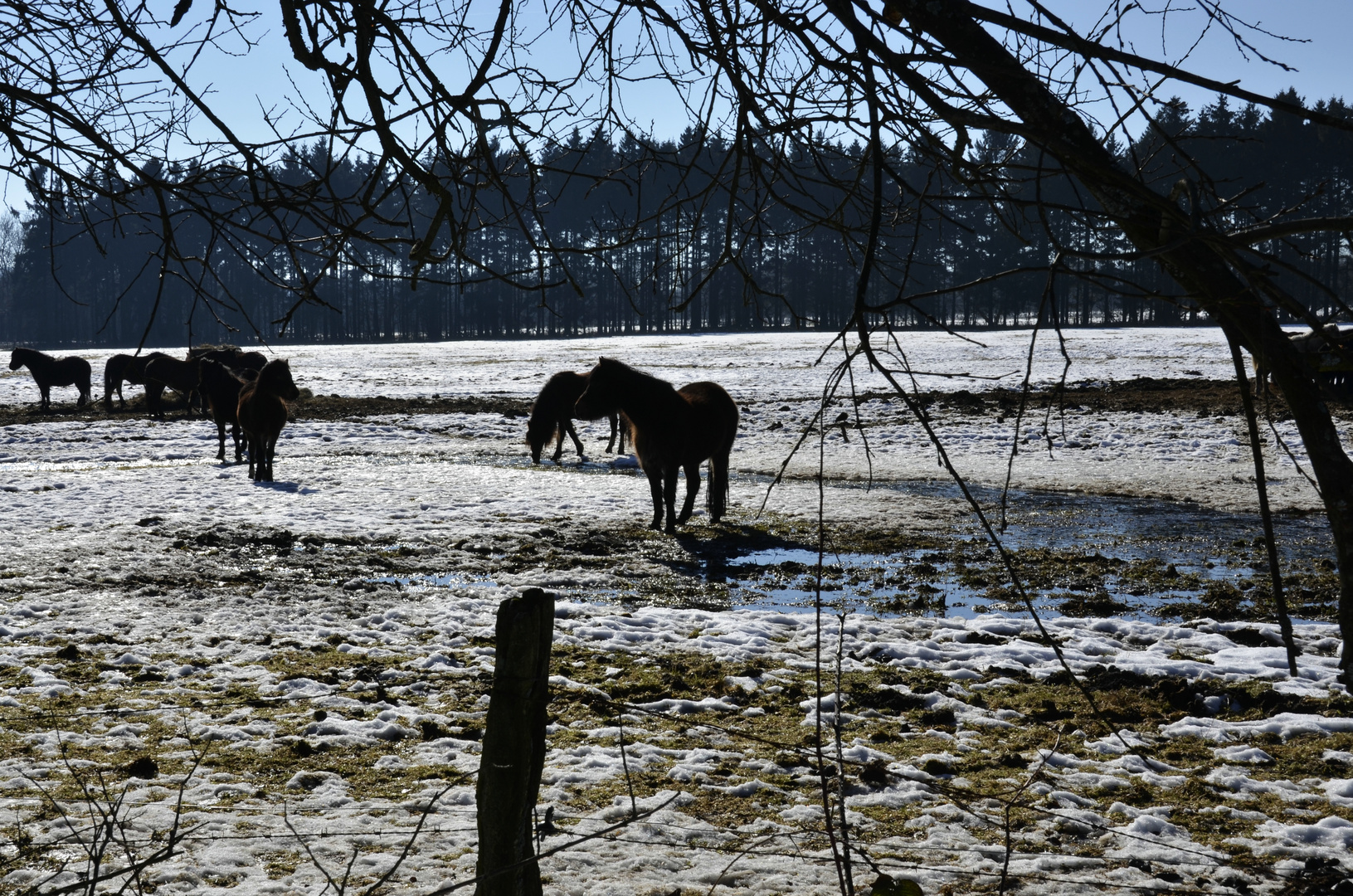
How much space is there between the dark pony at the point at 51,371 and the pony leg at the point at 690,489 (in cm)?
2361

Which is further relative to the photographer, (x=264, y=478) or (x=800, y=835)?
(x=264, y=478)

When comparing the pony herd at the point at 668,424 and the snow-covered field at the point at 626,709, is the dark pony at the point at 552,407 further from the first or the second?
the pony herd at the point at 668,424

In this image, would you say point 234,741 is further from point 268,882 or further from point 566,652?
point 566,652

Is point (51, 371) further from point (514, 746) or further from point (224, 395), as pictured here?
point (514, 746)

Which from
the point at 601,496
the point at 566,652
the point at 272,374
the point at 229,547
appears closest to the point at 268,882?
the point at 566,652

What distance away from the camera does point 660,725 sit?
195 inches

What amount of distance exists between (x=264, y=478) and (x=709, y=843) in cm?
1249

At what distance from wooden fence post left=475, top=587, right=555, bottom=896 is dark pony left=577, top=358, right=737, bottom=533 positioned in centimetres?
829

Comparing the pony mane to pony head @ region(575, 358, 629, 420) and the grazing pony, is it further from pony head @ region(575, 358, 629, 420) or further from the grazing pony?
the grazing pony

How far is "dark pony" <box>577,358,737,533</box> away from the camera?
423 inches

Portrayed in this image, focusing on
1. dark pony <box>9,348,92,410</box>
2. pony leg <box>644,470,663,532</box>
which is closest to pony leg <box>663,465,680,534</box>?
pony leg <box>644,470,663,532</box>

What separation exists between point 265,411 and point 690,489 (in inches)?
261

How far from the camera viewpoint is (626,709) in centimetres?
277

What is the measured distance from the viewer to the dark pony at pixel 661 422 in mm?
10734
